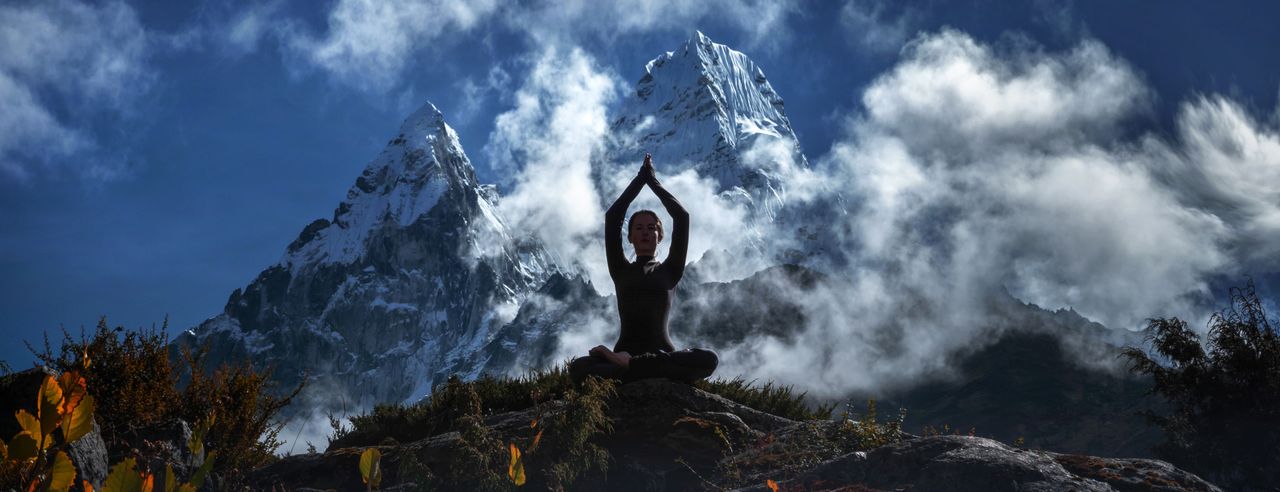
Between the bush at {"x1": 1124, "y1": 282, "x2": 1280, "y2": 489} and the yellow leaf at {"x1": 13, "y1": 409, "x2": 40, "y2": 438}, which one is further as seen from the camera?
the bush at {"x1": 1124, "y1": 282, "x2": 1280, "y2": 489}

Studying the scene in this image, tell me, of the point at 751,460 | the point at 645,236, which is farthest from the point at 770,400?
the point at 751,460

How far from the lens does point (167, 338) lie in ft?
26.2

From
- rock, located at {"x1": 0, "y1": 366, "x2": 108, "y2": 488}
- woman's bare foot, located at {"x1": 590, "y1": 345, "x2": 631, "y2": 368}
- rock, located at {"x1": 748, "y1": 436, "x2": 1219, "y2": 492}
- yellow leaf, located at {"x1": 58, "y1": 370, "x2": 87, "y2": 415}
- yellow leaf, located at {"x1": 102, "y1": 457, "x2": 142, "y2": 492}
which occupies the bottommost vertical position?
yellow leaf, located at {"x1": 102, "y1": 457, "x2": 142, "y2": 492}

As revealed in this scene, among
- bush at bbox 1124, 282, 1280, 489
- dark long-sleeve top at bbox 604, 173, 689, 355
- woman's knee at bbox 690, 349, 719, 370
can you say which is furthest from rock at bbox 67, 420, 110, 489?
bush at bbox 1124, 282, 1280, 489

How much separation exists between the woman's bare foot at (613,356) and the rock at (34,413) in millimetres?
4367

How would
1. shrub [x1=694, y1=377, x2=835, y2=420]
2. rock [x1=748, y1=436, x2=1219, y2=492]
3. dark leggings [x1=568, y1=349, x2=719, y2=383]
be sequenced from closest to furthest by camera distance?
rock [x1=748, y1=436, x2=1219, y2=492] → dark leggings [x1=568, y1=349, x2=719, y2=383] → shrub [x1=694, y1=377, x2=835, y2=420]

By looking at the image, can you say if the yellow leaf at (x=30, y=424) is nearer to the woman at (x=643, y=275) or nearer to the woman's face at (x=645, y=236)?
the woman at (x=643, y=275)

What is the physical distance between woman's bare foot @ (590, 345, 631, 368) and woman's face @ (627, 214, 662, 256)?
1.51 meters

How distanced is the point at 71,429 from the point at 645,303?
25.9 feet

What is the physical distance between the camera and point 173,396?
7645 millimetres

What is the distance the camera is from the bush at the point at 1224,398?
31.8 ft

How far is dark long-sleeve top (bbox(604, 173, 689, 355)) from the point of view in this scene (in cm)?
959

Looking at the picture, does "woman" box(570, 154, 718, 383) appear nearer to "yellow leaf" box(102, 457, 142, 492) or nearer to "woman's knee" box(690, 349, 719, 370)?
"woman's knee" box(690, 349, 719, 370)

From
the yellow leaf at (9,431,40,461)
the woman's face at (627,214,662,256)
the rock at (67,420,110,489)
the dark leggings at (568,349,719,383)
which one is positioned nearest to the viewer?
the yellow leaf at (9,431,40,461)
